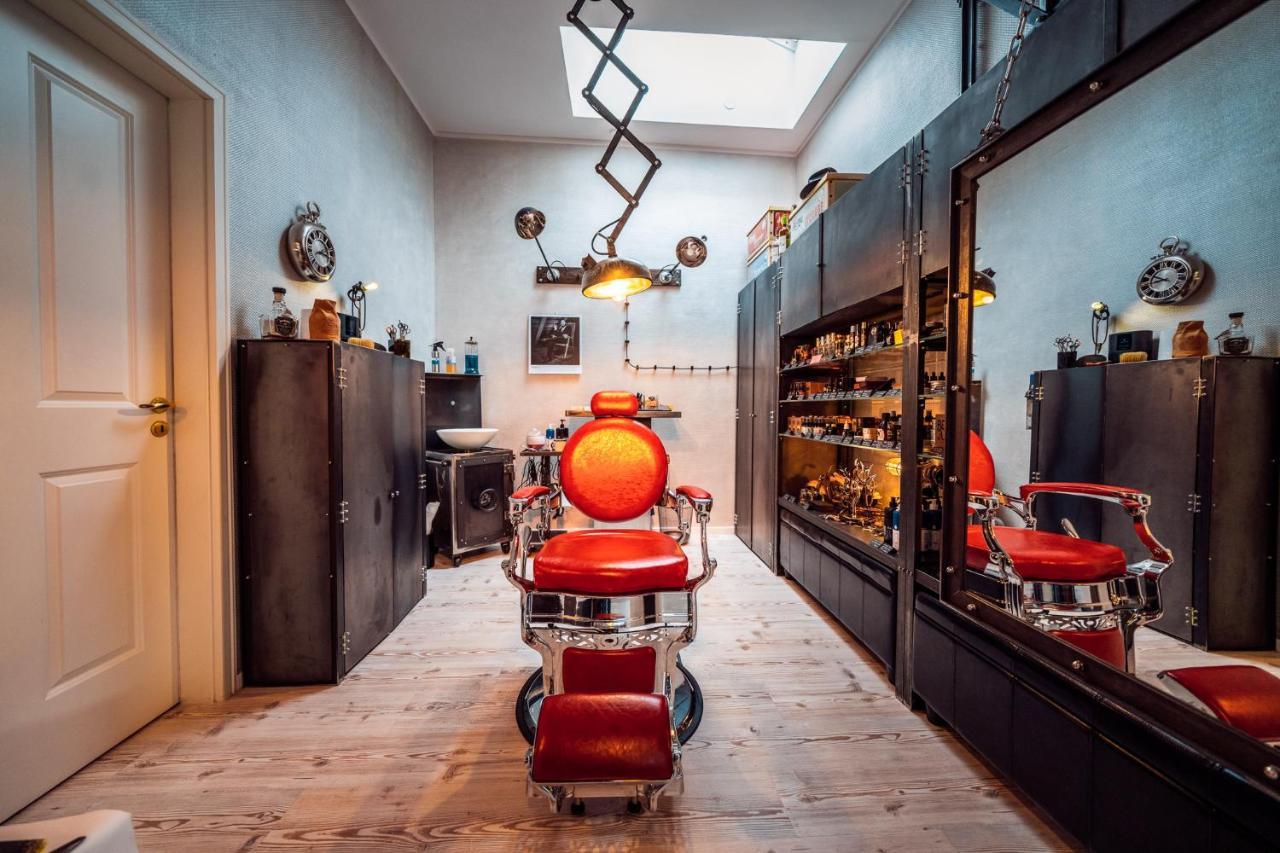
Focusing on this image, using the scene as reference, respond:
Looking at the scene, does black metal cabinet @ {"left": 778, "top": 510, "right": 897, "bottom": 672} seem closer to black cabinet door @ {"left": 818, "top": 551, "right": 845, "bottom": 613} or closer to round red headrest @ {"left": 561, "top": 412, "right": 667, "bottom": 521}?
black cabinet door @ {"left": 818, "top": 551, "right": 845, "bottom": 613}

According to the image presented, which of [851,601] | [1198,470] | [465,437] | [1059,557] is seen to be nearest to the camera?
[1198,470]

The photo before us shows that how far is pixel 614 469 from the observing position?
2.10m

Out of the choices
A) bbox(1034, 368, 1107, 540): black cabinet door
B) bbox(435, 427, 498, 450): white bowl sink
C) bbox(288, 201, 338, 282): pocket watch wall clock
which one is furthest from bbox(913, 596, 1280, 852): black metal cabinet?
bbox(288, 201, 338, 282): pocket watch wall clock

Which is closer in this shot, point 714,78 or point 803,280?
point 803,280

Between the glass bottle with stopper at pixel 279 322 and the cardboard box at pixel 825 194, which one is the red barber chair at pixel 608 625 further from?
→ the cardboard box at pixel 825 194

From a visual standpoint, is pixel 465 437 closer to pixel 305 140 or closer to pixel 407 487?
pixel 407 487

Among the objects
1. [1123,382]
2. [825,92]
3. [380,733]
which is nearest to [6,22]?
[380,733]

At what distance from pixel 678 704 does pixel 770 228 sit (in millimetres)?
3386

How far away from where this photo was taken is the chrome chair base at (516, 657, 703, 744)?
1787 mm

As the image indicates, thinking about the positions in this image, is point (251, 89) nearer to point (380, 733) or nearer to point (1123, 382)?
point (380, 733)

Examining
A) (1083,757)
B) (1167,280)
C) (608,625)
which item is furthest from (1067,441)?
(608,625)

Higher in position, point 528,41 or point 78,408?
point 528,41

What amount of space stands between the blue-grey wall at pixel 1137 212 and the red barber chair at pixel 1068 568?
10 cm

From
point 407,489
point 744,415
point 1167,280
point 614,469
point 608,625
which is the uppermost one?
point 1167,280
